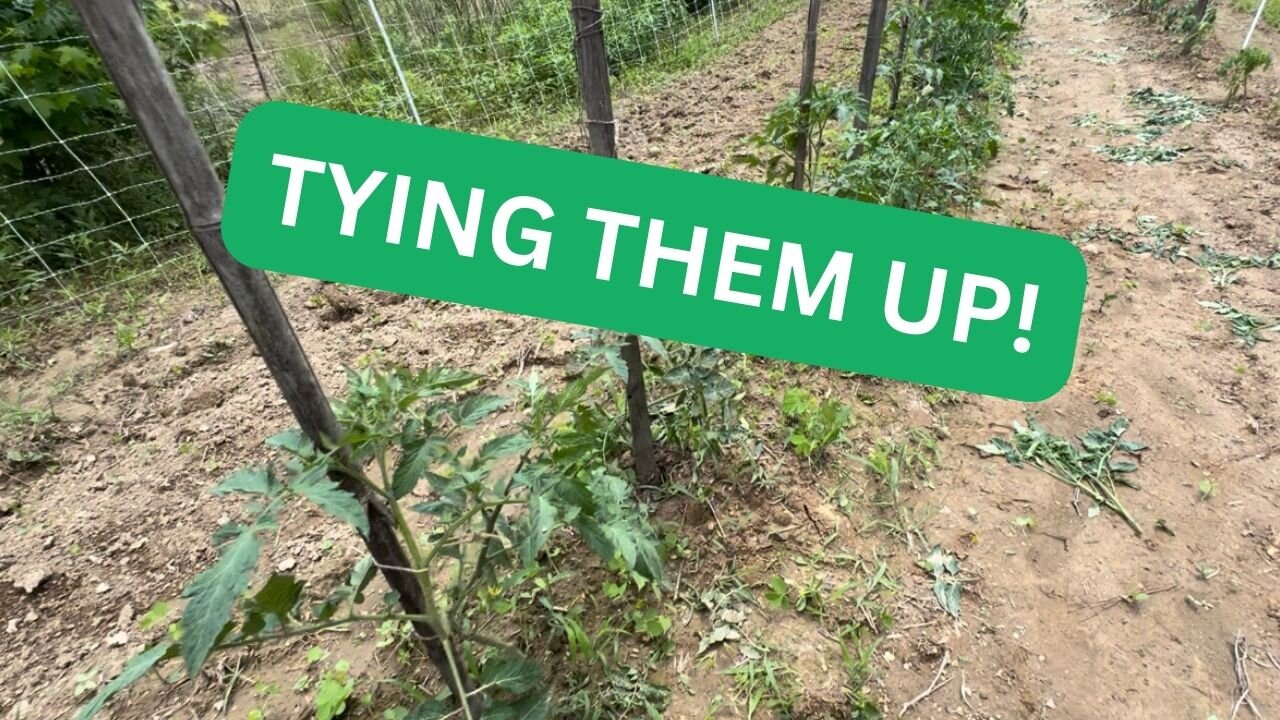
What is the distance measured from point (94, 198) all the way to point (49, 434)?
1871 mm

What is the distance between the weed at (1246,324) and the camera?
2.71 metres

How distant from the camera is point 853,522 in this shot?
2.00 meters

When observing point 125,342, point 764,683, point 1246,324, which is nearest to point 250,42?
point 125,342

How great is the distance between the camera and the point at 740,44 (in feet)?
22.7

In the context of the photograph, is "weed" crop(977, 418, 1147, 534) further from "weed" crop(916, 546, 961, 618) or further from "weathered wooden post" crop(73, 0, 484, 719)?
"weathered wooden post" crop(73, 0, 484, 719)

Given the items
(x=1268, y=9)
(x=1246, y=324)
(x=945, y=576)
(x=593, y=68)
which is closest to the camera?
(x=593, y=68)

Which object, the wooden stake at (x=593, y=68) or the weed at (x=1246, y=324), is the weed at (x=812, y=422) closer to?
the wooden stake at (x=593, y=68)

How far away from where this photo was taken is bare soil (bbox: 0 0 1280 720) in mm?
1648

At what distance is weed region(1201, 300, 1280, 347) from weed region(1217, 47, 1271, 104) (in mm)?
2918

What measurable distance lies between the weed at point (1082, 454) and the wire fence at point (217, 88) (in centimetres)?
359

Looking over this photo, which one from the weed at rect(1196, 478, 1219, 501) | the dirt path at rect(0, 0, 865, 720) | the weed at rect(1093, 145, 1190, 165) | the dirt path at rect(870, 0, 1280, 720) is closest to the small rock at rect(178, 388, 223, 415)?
the dirt path at rect(0, 0, 865, 720)

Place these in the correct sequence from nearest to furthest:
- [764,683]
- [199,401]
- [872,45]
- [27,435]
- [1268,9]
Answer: [764,683] < [27,435] < [199,401] < [872,45] < [1268,9]

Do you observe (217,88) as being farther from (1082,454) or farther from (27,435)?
(1082,454)

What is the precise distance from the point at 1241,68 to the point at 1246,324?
3.28 m
